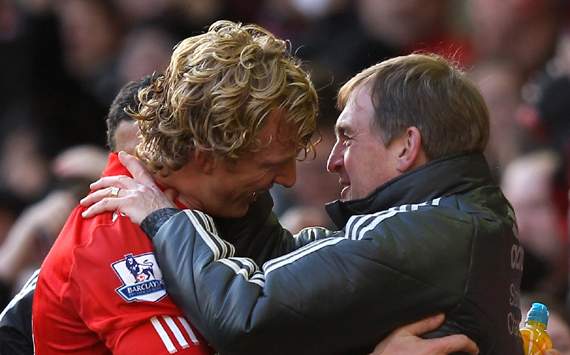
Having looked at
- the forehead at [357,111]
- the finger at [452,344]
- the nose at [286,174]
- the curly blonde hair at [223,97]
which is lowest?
the finger at [452,344]

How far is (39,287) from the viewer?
→ 3.82m

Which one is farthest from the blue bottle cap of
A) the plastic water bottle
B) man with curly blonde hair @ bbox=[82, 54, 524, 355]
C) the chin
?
Answer: the chin

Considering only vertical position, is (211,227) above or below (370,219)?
above

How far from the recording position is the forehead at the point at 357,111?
3.93 metres

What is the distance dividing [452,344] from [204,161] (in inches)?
30.6

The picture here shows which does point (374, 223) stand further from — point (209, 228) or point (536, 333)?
point (536, 333)

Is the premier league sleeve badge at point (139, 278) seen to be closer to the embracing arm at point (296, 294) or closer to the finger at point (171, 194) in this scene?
the embracing arm at point (296, 294)

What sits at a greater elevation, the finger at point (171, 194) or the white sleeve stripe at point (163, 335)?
the finger at point (171, 194)

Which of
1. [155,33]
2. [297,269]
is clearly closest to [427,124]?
[297,269]

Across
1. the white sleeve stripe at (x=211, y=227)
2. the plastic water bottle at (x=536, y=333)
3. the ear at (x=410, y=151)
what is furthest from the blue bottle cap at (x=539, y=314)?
the white sleeve stripe at (x=211, y=227)

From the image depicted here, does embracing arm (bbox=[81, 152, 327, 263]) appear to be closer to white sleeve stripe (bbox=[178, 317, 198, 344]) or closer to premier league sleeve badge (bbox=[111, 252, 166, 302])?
premier league sleeve badge (bbox=[111, 252, 166, 302])

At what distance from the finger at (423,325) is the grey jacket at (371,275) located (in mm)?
18

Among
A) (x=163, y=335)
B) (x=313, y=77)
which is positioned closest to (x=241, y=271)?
(x=163, y=335)

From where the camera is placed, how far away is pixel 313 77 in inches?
248
